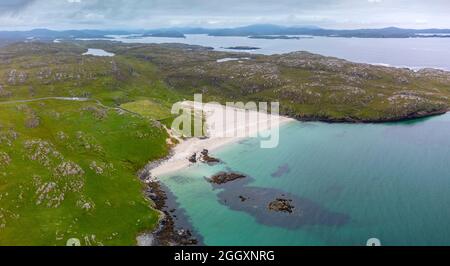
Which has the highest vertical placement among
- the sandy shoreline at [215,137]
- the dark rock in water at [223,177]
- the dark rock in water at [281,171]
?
the sandy shoreline at [215,137]

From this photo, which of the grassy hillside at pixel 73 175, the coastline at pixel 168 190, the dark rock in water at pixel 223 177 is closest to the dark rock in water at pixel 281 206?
the dark rock in water at pixel 223 177

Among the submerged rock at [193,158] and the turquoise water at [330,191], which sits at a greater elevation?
the submerged rock at [193,158]

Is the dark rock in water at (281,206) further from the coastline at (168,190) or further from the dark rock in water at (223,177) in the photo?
the coastline at (168,190)

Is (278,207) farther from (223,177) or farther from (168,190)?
(168,190)

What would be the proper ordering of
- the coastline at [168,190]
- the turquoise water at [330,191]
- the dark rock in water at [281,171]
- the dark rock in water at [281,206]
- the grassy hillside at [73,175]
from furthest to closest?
1. the dark rock in water at [281,171]
2. the dark rock in water at [281,206]
3. the turquoise water at [330,191]
4. the coastline at [168,190]
5. the grassy hillside at [73,175]

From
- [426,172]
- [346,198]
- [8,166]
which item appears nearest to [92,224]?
[8,166]
